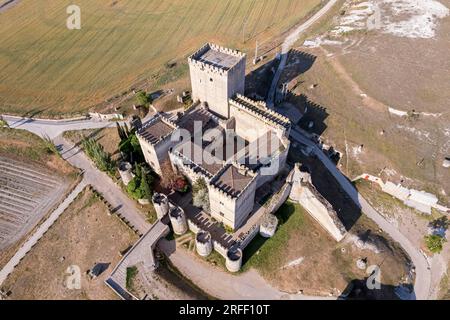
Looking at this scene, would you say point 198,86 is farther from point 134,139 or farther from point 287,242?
point 287,242

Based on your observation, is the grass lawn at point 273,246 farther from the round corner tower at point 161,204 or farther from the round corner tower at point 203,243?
the round corner tower at point 161,204

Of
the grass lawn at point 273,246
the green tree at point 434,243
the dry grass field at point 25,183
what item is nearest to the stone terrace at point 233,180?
the grass lawn at point 273,246

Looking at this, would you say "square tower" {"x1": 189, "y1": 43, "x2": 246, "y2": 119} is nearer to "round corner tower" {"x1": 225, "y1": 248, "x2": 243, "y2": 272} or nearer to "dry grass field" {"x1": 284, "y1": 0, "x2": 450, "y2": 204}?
"dry grass field" {"x1": 284, "y1": 0, "x2": 450, "y2": 204}

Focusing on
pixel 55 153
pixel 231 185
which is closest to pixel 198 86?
pixel 231 185

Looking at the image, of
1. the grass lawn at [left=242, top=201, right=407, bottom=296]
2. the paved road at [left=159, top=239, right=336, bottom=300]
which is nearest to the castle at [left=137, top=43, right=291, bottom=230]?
the grass lawn at [left=242, top=201, right=407, bottom=296]

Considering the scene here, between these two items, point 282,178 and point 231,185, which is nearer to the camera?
point 231,185

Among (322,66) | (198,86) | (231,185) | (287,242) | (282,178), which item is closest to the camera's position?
(231,185)
